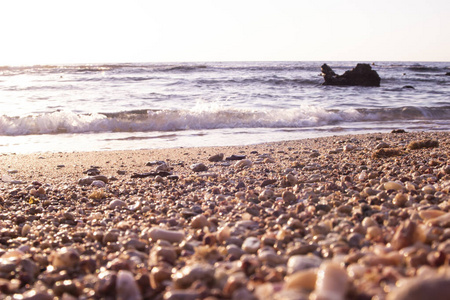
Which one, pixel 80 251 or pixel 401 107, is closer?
pixel 80 251

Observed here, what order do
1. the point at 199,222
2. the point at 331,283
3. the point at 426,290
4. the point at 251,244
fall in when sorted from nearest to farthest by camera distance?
the point at 426,290
the point at 331,283
the point at 251,244
the point at 199,222

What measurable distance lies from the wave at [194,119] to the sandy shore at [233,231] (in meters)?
4.34

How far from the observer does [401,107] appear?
36.6ft

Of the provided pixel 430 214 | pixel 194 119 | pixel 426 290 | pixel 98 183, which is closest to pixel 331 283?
pixel 426 290

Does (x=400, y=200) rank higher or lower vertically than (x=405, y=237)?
lower

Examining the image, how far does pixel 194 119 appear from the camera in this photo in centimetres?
936

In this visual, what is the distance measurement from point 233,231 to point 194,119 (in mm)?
7456

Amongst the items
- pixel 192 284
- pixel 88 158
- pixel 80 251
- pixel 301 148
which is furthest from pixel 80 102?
pixel 192 284

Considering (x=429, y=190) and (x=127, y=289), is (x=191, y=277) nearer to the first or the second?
(x=127, y=289)

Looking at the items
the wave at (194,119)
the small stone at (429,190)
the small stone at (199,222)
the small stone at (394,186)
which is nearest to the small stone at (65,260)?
the small stone at (199,222)

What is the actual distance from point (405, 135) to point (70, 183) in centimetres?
583

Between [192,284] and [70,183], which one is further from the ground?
Result: [192,284]

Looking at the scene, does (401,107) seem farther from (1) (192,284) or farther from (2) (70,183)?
(1) (192,284)

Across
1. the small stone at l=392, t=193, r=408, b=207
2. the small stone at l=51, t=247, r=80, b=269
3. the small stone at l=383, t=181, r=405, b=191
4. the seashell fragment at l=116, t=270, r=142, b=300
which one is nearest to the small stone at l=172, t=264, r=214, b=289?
the seashell fragment at l=116, t=270, r=142, b=300
